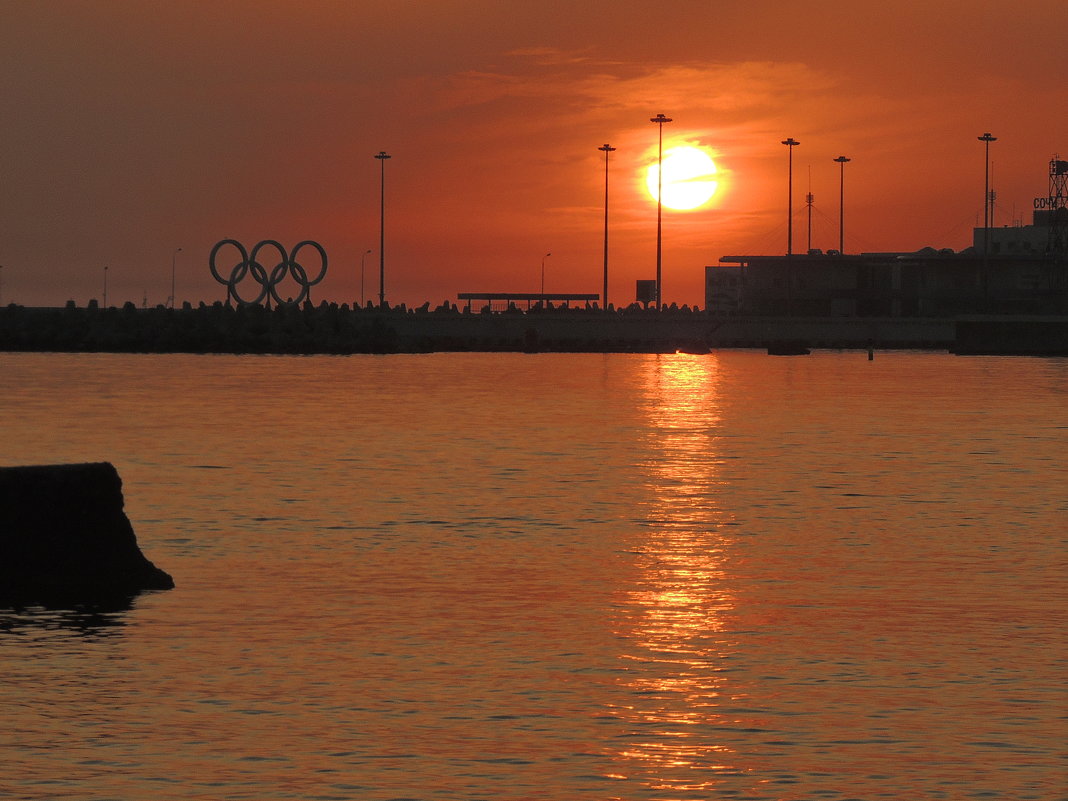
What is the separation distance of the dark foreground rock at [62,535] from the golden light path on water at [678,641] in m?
7.21

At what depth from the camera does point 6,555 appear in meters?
24.9

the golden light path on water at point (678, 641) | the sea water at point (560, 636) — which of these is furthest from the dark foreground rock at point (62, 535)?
the golden light path on water at point (678, 641)

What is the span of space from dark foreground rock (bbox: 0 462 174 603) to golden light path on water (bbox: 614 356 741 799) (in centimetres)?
721

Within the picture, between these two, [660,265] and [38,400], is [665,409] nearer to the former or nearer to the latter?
[38,400]

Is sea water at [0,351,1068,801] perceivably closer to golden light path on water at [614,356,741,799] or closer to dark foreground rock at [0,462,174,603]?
golden light path on water at [614,356,741,799]

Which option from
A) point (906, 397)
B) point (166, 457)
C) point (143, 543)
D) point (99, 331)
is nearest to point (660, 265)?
point (99, 331)

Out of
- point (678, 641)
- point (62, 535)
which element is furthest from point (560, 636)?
point (62, 535)

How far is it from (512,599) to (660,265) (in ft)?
541

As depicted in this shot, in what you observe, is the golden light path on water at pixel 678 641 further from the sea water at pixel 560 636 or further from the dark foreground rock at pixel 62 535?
the dark foreground rock at pixel 62 535

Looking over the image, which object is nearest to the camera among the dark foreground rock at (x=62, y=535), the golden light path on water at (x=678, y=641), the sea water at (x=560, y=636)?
the sea water at (x=560, y=636)

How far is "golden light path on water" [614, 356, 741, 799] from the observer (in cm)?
1532

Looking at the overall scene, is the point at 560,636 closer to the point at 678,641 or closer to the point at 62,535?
the point at 678,641

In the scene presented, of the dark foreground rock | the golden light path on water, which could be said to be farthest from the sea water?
the dark foreground rock

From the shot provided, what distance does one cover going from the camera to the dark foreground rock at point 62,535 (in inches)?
971
